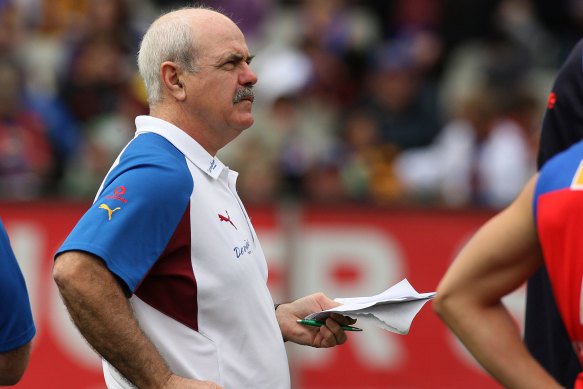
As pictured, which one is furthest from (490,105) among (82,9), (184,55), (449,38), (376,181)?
(184,55)

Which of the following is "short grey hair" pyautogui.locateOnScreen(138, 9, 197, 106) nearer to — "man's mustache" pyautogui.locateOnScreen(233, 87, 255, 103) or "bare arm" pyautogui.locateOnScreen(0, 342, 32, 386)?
"man's mustache" pyautogui.locateOnScreen(233, 87, 255, 103)

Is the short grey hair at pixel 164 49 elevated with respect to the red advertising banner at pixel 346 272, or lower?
elevated

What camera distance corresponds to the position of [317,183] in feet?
29.5

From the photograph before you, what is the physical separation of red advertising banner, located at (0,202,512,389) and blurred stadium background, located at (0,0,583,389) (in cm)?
1

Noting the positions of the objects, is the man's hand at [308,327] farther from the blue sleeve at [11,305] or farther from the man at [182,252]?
the blue sleeve at [11,305]

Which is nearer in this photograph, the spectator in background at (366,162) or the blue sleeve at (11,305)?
the blue sleeve at (11,305)

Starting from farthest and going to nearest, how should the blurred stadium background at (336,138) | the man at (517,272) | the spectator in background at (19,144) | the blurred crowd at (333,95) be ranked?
the blurred crowd at (333,95), the spectator in background at (19,144), the blurred stadium background at (336,138), the man at (517,272)

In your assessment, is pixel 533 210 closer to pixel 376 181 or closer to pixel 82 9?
pixel 376 181

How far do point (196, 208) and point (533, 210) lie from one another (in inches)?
43.8

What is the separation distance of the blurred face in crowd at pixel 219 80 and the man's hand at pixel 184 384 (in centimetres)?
90

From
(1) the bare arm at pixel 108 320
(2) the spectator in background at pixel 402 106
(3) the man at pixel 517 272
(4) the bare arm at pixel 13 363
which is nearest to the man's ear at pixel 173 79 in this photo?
(1) the bare arm at pixel 108 320

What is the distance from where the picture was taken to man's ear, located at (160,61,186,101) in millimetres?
3412

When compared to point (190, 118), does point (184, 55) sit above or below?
above

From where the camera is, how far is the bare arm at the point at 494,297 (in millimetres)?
2727
